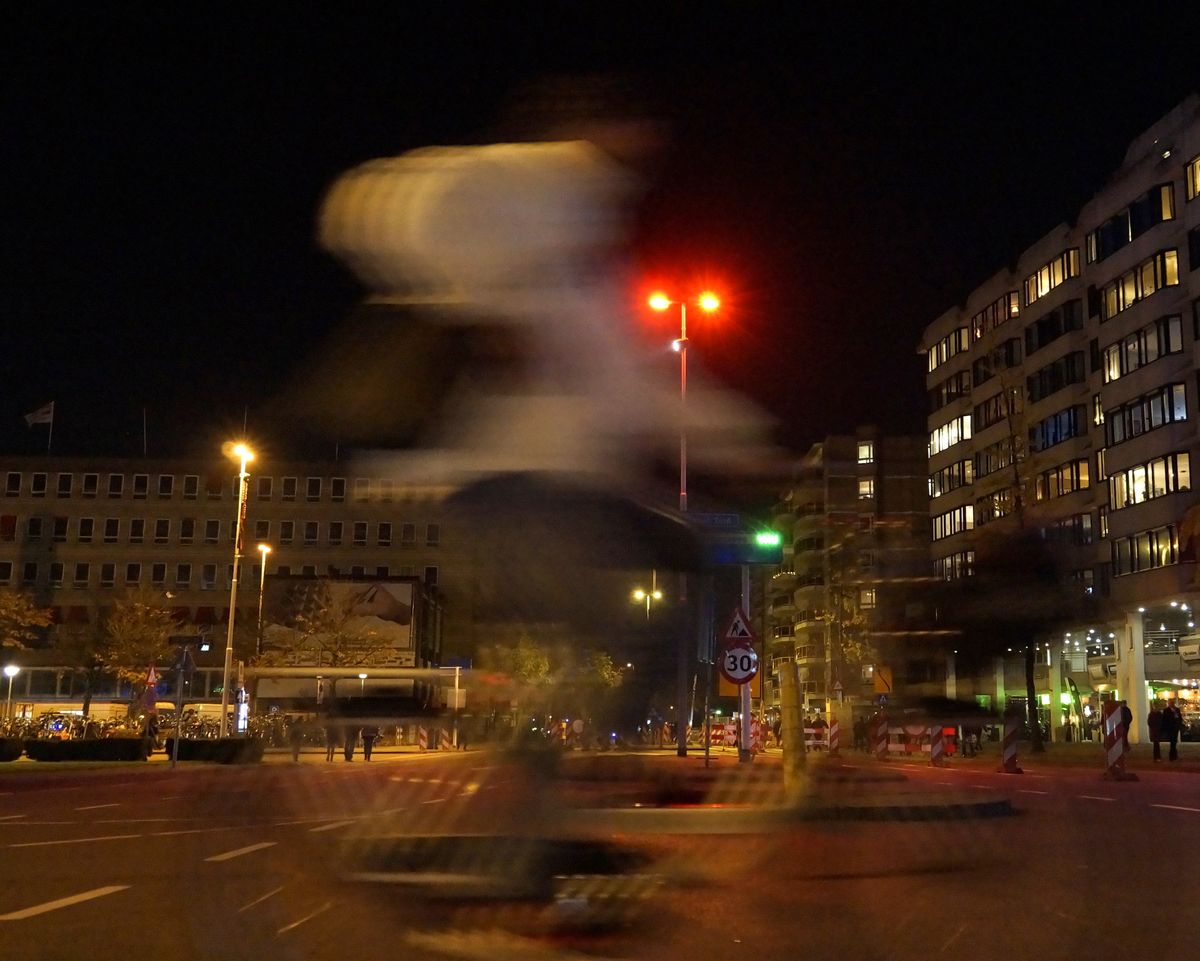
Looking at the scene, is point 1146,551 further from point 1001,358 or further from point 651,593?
point 651,593

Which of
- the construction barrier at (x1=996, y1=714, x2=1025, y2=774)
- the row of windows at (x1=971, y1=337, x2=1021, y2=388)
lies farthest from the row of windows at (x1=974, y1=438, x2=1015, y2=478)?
the construction barrier at (x1=996, y1=714, x2=1025, y2=774)

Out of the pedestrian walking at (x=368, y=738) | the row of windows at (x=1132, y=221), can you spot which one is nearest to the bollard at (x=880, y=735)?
the pedestrian walking at (x=368, y=738)

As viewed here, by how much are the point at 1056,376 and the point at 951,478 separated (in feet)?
46.2

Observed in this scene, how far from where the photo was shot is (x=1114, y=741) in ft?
77.2

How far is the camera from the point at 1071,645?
62719mm

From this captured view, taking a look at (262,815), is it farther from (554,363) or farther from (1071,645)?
(1071,645)

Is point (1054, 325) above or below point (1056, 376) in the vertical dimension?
above

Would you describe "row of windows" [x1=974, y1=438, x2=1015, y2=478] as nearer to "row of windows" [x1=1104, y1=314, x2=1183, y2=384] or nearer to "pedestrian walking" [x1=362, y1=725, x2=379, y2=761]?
"row of windows" [x1=1104, y1=314, x2=1183, y2=384]

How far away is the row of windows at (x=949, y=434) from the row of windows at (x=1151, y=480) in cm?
1972

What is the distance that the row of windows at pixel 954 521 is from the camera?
237 ft

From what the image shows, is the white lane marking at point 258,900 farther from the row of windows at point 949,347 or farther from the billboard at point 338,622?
the row of windows at point 949,347

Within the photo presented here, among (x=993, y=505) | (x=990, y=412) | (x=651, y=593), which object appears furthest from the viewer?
(x=990, y=412)

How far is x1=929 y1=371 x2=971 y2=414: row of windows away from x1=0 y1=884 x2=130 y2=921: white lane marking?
69.4 m

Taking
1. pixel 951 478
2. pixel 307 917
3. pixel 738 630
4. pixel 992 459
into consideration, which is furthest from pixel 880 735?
pixel 951 478
